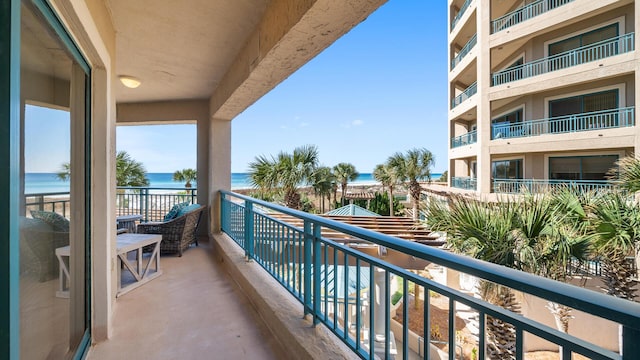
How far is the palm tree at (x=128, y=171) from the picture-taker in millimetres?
11422

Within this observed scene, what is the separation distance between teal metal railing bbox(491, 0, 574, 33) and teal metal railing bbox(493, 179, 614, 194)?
6.44 metres

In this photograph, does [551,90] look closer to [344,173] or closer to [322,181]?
[322,181]

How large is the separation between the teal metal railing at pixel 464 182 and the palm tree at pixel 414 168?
1759 millimetres

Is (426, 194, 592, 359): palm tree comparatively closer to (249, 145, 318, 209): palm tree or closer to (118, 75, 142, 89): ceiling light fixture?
(118, 75, 142, 89): ceiling light fixture

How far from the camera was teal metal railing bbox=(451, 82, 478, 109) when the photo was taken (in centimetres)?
1346

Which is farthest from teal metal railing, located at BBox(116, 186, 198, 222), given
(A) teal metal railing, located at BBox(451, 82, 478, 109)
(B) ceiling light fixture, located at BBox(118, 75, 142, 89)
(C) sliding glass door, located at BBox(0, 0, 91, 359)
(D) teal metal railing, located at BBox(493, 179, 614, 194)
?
(A) teal metal railing, located at BBox(451, 82, 478, 109)

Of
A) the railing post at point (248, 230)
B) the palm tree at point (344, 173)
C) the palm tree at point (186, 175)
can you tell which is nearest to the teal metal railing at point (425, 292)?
the railing post at point (248, 230)

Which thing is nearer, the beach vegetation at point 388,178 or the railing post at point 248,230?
the railing post at point 248,230

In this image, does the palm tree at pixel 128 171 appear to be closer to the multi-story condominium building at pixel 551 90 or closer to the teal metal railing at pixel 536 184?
the multi-story condominium building at pixel 551 90

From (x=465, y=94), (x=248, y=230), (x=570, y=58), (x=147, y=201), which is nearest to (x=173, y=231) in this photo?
(x=248, y=230)

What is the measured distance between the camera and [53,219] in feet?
4.89

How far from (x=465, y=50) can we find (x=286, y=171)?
11481 mm

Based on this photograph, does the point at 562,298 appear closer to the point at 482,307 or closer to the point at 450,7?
the point at 482,307

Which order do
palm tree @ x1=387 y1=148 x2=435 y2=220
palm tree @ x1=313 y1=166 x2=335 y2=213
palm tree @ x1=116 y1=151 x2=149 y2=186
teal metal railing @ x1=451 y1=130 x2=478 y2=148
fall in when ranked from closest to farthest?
palm tree @ x1=313 y1=166 x2=335 y2=213
palm tree @ x1=116 y1=151 x2=149 y2=186
teal metal railing @ x1=451 y1=130 x2=478 y2=148
palm tree @ x1=387 y1=148 x2=435 y2=220
